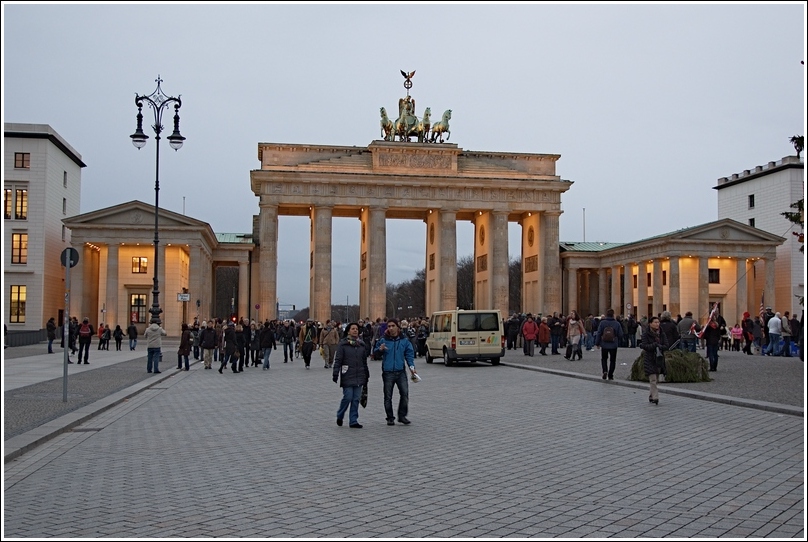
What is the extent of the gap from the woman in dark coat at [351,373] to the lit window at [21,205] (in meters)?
57.7

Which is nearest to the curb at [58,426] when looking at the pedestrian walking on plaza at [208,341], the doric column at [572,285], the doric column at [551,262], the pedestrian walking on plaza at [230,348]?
the pedestrian walking on plaza at [230,348]

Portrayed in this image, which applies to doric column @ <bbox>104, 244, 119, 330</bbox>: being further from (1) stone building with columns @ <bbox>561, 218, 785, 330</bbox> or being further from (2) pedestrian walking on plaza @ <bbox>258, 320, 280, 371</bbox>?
(1) stone building with columns @ <bbox>561, 218, 785, 330</bbox>

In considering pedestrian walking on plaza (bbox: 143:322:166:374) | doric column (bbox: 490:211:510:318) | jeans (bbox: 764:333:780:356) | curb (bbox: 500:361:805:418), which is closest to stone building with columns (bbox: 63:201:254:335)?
doric column (bbox: 490:211:510:318)

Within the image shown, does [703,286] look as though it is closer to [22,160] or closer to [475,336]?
[475,336]

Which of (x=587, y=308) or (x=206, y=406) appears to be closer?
(x=206, y=406)

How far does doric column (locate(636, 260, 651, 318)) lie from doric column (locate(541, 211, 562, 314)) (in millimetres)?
6894

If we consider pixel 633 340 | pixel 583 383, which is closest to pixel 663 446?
pixel 583 383

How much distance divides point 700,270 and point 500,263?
17367 millimetres

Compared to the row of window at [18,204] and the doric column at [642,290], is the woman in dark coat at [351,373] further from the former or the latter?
the doric column at [642,290]

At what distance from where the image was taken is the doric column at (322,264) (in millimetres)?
73688

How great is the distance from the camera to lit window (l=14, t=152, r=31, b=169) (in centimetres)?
6431

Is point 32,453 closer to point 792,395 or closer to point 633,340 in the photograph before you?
point 792,395

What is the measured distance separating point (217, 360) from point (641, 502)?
108 feet

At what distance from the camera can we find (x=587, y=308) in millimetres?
88812
